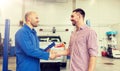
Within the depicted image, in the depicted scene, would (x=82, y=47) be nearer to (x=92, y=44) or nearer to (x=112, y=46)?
(x=92, y=44)

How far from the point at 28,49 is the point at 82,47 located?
0.79 meters

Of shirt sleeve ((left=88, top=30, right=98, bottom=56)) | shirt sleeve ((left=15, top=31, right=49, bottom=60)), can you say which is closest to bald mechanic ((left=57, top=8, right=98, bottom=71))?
shirt sleeve ((left=88, top=30, right=98, bottom=56))

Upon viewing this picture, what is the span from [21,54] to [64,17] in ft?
35.1

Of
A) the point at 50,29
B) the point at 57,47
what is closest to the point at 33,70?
the point at 57,47

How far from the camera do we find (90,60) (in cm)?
283

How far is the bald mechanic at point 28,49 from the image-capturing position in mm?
3148

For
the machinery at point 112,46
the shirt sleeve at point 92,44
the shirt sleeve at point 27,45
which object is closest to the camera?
the shirt sleeve at point 92,44

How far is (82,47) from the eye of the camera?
9.39ft

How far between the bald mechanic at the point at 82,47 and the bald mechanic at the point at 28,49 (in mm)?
561

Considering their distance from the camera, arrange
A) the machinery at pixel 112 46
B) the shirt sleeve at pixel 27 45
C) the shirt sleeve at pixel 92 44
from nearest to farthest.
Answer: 1. the shirt sleeve at pixel 92 44
2. the shirt sleeve at pixel 27 45
3. the machinery at pixel 112 46

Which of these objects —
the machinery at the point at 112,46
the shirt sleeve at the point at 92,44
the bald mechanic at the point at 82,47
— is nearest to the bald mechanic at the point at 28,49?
the bald mechanic at the point at 82,47

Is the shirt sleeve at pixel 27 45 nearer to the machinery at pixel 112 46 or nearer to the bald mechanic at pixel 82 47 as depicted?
the bald mechanic at pixel 82 47

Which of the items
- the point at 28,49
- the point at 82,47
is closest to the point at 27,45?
the point at 28,49

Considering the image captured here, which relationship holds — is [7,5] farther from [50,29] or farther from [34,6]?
[50,29]
